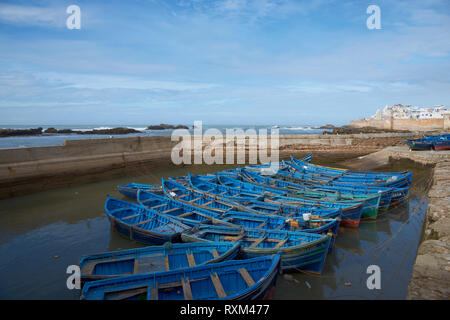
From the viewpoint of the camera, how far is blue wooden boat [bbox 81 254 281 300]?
5.81 m

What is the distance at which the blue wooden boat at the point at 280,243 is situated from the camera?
7.93 m

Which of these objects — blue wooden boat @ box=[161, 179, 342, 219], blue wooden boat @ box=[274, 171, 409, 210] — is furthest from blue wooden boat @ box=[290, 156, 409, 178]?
blue wooden boat @ box=[161, 179, 342, 219]

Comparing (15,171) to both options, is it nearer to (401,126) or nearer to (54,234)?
(54,234)

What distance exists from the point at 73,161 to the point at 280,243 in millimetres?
20010

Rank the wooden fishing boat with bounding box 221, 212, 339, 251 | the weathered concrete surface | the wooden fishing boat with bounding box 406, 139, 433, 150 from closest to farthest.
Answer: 1. the wooden fishing boat with bounding box 221, 212, 339, 251
2. the weathered concrete surface
3. the wooden fishing boat with bounding box 406, 139, 433, 150

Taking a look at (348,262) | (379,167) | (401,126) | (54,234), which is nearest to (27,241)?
(54,234)

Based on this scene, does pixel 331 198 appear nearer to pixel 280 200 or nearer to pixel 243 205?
pixel 280 200

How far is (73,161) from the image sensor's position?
2206 centimetres

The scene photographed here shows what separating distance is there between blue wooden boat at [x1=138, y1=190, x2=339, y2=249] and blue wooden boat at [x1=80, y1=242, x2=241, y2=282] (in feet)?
6.51

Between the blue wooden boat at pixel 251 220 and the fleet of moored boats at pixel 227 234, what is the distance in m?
0.04

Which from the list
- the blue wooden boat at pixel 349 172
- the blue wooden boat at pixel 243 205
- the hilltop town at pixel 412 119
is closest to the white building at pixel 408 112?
the hilltop town at pixel 412 119

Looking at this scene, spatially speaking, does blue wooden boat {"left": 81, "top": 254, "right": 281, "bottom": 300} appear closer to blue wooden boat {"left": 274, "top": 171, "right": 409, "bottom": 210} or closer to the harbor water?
the harbor water

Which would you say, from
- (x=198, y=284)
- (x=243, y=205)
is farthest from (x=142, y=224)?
(x=198, y=284)

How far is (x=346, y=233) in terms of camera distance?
11.6 m
